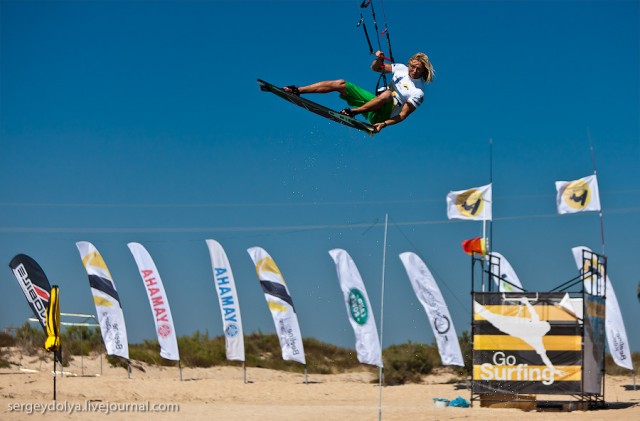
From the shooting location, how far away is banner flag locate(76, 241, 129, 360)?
29375 millimetres

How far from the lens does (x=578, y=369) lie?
2370 cm

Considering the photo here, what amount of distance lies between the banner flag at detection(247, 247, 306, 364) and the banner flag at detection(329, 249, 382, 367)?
6.14 feet

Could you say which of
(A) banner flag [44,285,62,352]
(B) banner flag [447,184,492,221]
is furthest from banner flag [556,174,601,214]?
(A) banner flag [44,285,62,352]

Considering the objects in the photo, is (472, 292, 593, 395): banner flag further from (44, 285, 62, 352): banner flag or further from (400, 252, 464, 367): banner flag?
(44, 285, 62, 352): banner flag

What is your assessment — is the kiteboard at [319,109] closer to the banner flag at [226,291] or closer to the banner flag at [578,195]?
the banner flag at [226,291]

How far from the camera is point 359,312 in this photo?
29.6 m

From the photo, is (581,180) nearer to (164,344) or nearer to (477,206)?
(477,206)

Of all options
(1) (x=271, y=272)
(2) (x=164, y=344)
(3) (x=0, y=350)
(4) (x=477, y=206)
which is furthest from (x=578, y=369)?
(3) (x=0, y=350)

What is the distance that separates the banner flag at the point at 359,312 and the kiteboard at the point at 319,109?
48.3ft

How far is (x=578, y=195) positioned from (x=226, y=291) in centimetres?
1088

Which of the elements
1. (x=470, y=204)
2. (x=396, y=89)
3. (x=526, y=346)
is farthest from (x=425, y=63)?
(x=470, y=204)

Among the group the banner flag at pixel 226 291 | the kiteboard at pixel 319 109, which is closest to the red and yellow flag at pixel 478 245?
the banner flag at pixel 226 291

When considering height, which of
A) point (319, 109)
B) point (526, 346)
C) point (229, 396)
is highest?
point (319, 109)

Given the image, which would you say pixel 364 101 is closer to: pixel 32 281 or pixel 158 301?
pixel 32 281
